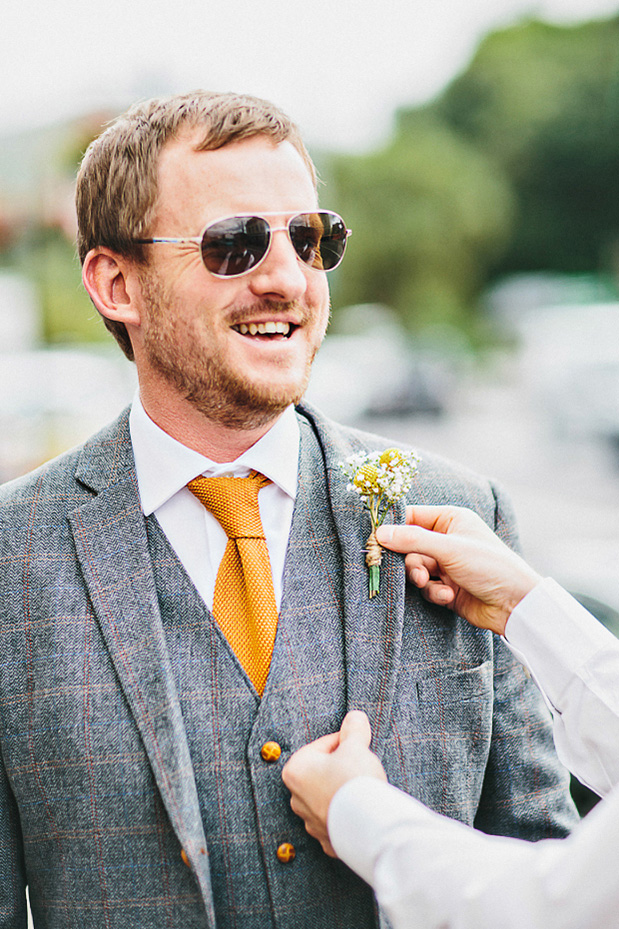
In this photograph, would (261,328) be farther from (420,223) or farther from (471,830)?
(420,223)

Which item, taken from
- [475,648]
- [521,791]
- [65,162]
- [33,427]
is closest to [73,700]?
[475,648]

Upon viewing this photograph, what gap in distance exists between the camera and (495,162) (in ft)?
122

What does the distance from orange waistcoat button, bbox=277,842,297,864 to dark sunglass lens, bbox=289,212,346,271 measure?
1.13 metres

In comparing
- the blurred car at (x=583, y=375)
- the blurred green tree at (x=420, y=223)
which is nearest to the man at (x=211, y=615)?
the blurred car at (x=583, y=375)


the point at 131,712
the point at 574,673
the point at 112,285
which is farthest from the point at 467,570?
the point at 112,285

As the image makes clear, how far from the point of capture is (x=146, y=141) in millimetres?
1676

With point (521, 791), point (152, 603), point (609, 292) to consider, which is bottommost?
point (609, 292)

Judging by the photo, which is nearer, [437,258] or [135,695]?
[135,695]

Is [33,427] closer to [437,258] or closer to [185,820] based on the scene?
[185,820]

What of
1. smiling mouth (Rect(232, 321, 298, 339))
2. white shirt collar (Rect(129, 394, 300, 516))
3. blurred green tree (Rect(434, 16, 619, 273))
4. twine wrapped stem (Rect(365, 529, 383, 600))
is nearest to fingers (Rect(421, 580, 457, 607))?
twine wrapped stem (Rect(365, 529, 383, 600))

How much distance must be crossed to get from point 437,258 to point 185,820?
35054mm

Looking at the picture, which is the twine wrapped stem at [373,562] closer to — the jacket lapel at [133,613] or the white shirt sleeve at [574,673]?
the white shirt sleeve at [574,673]

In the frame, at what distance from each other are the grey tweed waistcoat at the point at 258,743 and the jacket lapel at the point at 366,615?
4 cm

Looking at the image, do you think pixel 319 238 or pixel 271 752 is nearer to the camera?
pixel 271 752
